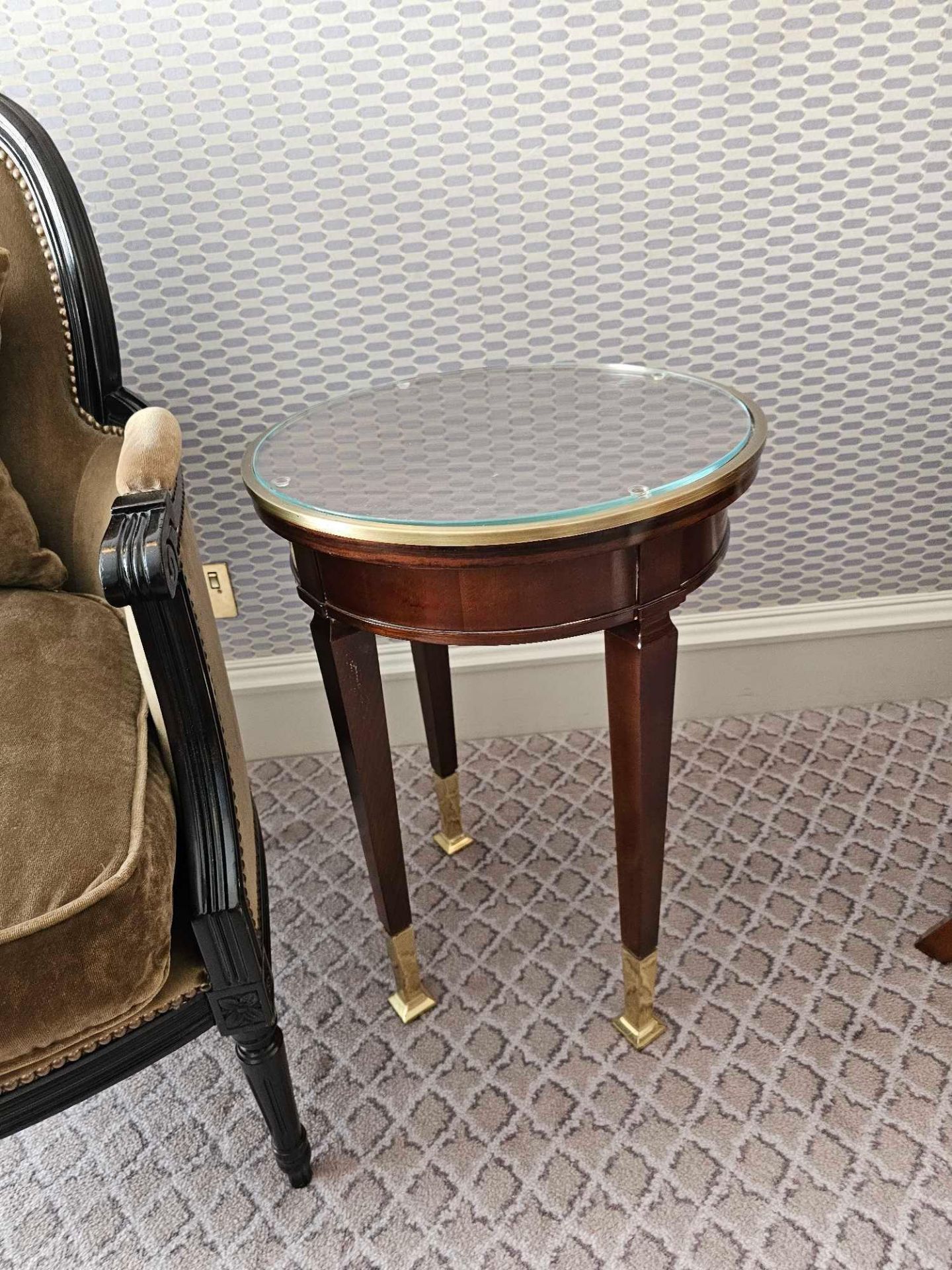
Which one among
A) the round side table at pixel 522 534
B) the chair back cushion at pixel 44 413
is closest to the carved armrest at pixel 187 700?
the round side table at pixel 522 534

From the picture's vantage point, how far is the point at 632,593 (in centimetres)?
87

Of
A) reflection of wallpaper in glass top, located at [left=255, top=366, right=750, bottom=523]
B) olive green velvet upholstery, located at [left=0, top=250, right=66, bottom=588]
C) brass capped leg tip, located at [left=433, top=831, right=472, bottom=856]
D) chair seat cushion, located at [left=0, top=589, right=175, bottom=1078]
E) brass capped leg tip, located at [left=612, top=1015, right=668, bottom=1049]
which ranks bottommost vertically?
brass capped leg tip, located at [left=433, top=831, right=472, bottom=856]

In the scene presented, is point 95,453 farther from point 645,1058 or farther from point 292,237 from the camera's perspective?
point 645,1058

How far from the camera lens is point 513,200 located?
52.1 inches

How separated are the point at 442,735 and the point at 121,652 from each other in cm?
52

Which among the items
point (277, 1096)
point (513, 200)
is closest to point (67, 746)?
point (277, 1096)

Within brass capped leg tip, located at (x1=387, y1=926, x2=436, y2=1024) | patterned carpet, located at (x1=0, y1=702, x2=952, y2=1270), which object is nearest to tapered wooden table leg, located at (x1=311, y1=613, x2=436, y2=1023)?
brass capped leg tip, located at (x1=387, y1=926, x2=436, y2=1024)

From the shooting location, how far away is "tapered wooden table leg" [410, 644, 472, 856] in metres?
1.34

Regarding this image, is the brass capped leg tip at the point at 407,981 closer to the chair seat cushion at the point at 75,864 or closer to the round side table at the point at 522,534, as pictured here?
Answer: the round side table at the point at 522,534

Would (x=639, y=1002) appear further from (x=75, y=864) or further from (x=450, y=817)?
(x=75, y=864)

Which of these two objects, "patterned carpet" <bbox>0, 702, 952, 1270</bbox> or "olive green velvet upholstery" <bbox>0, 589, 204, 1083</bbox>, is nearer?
"olive green velvet upholstery" <bbox>0, 589, 204, 1083</bbox>

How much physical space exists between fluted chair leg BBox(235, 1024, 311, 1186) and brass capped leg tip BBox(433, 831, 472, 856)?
1.68 ft

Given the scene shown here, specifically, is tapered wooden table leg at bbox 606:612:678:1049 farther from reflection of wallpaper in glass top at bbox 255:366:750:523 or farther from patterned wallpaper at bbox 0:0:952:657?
patterned wallpaper at bbox 0:0:952:657

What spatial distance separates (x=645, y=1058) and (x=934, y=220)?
3.88 ft
